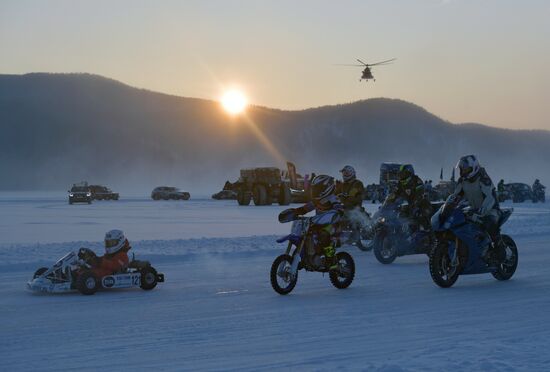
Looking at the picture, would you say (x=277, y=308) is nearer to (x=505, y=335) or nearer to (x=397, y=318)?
(x=397, y=318)

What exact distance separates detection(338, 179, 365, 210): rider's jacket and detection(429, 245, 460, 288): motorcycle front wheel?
19.7 feet

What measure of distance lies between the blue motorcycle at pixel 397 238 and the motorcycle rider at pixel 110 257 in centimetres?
593

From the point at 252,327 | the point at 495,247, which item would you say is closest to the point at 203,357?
the point at 252,327

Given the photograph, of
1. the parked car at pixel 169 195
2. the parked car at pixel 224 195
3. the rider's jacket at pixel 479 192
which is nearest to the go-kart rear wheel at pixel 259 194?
the parked car at pixel 224 195

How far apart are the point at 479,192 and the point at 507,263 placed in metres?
1.37

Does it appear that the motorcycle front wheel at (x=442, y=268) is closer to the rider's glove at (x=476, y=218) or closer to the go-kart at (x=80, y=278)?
the rider's glove at (x=476, y=218)

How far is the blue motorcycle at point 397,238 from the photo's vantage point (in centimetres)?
1570

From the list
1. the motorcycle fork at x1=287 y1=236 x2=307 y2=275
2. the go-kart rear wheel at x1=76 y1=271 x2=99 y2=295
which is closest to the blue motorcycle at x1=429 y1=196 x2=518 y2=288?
the motorcycle fork at x1=287 y1=236 x2=307 y2=275

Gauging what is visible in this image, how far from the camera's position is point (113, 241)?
11.5m

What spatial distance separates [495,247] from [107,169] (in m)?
179

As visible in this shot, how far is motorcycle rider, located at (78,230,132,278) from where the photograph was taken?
11375 millimetres

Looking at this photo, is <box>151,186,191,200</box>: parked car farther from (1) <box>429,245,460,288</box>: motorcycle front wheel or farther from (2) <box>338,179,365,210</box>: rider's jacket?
(1) <box>429,245,460,288</box>: motorcycle front wheel

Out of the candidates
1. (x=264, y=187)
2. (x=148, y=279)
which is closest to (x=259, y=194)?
(x=264, y=187)

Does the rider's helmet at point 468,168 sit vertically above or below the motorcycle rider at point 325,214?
above
